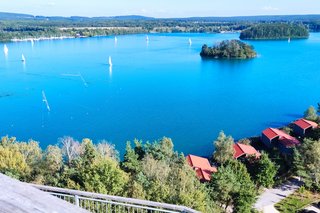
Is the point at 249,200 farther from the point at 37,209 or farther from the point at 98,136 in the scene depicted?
the point at 98,136

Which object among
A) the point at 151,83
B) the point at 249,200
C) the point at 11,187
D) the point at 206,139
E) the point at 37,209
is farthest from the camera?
the point at 151,83

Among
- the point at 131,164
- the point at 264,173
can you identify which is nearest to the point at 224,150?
the point at 264,173

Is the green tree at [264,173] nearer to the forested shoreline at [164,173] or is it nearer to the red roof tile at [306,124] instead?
the forested shoreline at [164,173]

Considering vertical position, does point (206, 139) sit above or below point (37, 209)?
below

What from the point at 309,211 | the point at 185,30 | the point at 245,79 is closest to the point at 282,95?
the point at 245,79

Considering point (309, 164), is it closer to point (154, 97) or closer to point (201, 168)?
point (201, 168)

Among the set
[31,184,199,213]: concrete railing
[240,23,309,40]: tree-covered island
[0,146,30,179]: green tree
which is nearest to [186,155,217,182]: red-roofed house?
[0,146,30,179]: green tree
